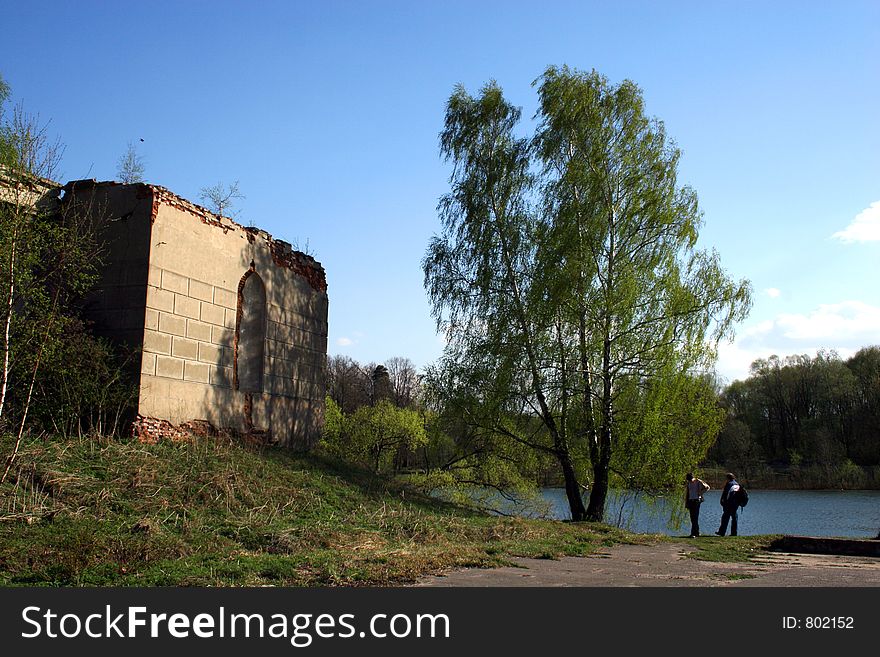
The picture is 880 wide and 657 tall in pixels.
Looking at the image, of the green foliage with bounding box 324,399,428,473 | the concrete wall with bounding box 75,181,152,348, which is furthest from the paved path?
the green foliage with bounding box 324,399,428,473

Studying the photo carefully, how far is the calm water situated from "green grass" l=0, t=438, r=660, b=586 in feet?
18.4

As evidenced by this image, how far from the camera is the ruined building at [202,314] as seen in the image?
14625 millimetres

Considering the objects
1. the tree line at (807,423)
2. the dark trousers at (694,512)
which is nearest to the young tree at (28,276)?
the dark trousers at (694,512)

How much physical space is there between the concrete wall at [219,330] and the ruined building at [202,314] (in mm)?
25

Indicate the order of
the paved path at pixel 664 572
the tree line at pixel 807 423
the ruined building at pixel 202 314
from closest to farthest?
the paved path at pixel 664 572
the ruined building at pixel 202 314
the tree line at pixel 807 423

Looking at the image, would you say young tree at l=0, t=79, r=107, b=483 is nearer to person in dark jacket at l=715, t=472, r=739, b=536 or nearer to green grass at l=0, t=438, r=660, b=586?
green grass at l=0, t=438, r=660, b=586

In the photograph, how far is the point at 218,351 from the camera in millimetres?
16359

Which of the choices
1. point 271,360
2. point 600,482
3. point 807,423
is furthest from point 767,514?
point 807,423

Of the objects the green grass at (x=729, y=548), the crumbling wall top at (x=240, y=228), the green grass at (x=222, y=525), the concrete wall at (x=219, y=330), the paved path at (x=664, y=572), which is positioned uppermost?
the crumbling wall top at (x=240, y=228)

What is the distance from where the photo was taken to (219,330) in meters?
16.4

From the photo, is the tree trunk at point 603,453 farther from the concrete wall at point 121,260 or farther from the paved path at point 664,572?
the concrete wall at point 121,260
